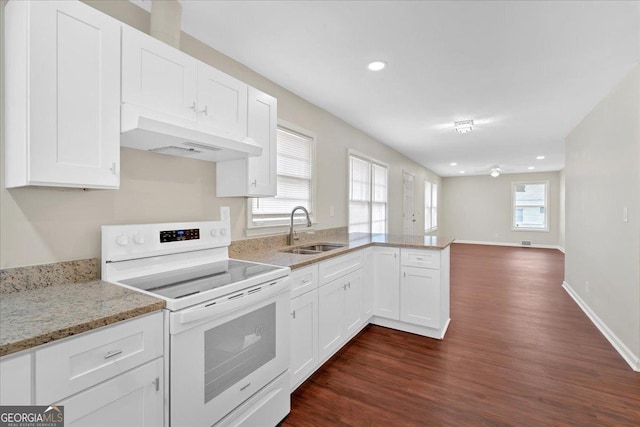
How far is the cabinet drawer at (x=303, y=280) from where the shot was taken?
2.03 metres

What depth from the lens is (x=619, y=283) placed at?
2.80m

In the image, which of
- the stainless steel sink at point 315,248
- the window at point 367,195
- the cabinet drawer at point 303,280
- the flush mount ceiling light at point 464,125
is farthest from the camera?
the window at point 367,195

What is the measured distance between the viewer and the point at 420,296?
3041 millimetres

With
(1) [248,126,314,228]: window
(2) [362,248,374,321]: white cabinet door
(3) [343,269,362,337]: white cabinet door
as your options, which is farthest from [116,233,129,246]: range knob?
(2) [362,248,374,321]: white cabinet door

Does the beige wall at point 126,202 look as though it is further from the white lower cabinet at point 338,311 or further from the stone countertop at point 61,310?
the white lower cabinet at point 338,311

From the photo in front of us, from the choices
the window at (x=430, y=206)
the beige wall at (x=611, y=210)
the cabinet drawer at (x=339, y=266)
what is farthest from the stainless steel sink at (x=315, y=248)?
the window at (x=430, y=206)

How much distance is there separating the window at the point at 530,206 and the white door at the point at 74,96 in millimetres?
11291

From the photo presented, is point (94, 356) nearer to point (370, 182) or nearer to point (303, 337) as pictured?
point (303, 337)

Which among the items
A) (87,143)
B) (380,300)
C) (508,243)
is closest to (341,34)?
(87,143)

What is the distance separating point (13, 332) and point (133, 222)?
0.93 m

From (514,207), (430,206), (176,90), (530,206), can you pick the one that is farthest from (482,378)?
(530,206)

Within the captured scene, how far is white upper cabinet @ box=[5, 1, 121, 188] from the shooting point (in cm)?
120

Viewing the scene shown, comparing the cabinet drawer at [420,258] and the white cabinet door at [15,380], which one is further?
the cabinet drawer at [420,258]

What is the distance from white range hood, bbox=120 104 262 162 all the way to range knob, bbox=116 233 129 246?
1.66ft
